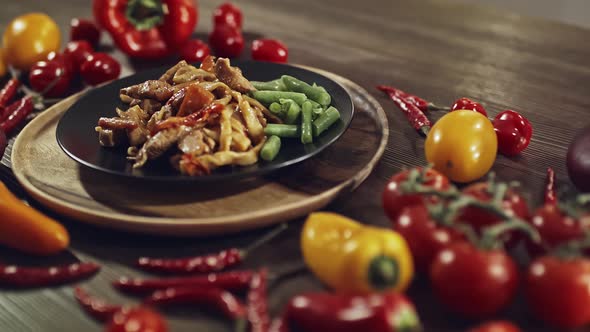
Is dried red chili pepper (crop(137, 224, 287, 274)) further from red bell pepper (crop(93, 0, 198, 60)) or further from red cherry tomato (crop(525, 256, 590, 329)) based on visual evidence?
red bell pepper (crop(93, 0, 198, 60))

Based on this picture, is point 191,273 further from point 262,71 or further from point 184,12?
point 184,12

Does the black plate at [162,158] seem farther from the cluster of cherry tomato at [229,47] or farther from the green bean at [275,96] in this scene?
the cluster of cherry tomato at [229,47]

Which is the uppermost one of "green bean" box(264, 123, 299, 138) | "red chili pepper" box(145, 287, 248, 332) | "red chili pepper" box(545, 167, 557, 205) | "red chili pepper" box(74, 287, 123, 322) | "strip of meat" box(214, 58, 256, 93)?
"strip of meat" box(214, 58, 256, 93)

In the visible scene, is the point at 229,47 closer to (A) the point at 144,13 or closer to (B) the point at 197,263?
(A) the point at 144,13

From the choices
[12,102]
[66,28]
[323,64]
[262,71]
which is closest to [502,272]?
[262,71]

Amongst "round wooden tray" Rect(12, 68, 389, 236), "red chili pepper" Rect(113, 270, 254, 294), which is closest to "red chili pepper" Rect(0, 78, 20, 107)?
"round wooden tray" Rect(12, 68, 389, 236)
